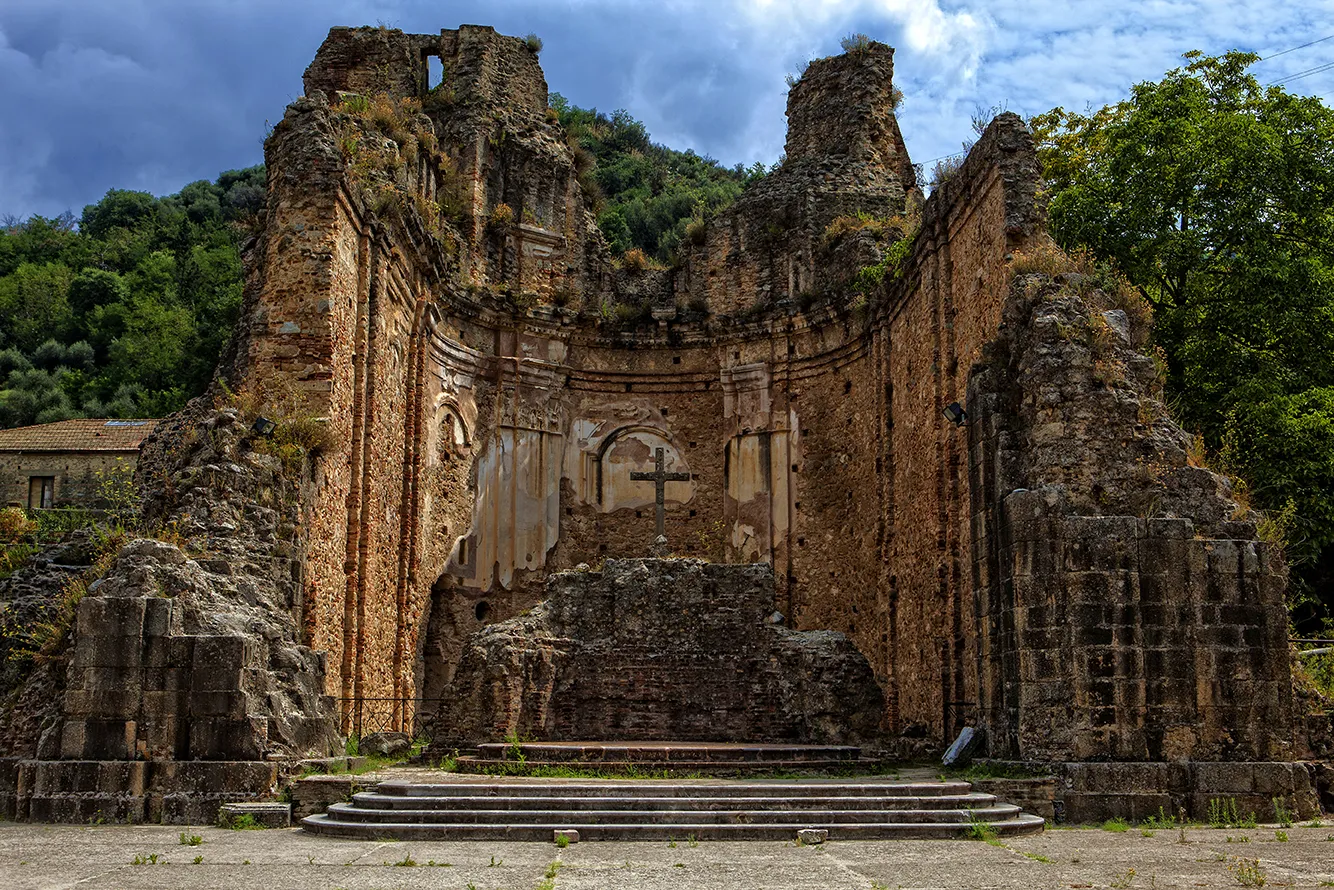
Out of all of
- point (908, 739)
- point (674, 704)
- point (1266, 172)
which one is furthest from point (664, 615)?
point (1266, 172)

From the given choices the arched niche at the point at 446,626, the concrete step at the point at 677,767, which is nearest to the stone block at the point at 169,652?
the concrete step at the point at 677,767

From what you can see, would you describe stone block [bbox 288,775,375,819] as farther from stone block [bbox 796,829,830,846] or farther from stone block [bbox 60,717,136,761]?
stone block [bbox 796,829,830,846]

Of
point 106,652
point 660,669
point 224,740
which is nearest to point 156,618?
point 106,652

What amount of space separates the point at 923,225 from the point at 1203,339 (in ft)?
16.0

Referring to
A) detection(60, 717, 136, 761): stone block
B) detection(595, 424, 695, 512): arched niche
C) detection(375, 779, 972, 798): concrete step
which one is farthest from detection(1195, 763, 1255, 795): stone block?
detection(595, 424, 695, 512): arched niche

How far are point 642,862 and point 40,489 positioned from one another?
113 ft

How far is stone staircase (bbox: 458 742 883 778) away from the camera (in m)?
13.0

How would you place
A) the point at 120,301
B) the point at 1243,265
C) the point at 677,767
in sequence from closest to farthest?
1. the point at 677,767
2. the point at 1243,265
3. the point at 120,301

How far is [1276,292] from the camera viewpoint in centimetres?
1883

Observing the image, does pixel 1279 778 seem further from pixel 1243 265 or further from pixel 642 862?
pixel 1243 265

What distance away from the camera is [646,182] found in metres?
59.1

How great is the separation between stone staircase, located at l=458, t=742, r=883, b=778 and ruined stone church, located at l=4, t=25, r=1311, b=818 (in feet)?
5.08

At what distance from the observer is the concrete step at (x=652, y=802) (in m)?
10.1

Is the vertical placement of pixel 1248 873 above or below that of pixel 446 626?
below
